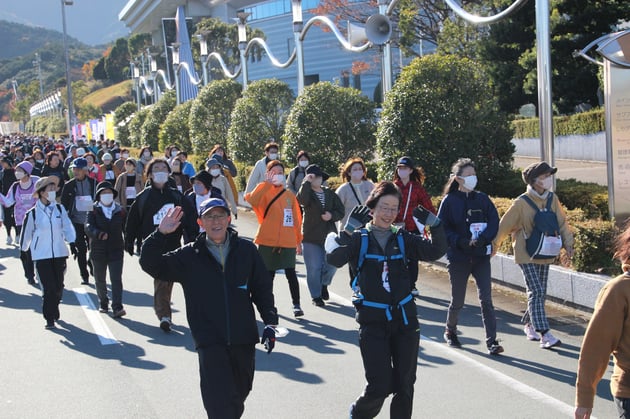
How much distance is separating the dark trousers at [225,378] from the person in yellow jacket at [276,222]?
4.47 metres

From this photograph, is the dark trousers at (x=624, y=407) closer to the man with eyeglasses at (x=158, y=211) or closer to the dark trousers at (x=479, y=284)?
the dark trousers at (x=479, y=284)

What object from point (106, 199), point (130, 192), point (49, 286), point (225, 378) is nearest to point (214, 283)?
point (225, 378)

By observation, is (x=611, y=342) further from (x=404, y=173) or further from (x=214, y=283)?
Result: (x=404, y=173)

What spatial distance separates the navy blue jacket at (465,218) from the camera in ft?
24.5

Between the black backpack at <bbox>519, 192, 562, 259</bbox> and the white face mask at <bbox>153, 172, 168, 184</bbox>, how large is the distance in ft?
11.8

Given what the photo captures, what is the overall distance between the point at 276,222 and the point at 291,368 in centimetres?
235

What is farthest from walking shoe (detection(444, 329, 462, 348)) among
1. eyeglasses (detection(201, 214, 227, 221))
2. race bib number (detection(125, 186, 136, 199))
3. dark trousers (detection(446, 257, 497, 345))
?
race bib number (detection(125, 186, 136, 199))

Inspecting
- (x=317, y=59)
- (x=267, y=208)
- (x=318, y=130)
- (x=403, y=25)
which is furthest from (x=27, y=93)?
(x=267, y=208)

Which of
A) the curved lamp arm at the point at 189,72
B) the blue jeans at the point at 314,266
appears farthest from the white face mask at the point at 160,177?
the curved lamp arm at the point at 189,72

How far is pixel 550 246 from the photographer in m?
7.55

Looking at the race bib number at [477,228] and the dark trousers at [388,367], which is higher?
the race bib number at [477,228]

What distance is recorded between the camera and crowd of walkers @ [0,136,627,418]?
15.8ft

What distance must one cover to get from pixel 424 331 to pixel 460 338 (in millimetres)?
480

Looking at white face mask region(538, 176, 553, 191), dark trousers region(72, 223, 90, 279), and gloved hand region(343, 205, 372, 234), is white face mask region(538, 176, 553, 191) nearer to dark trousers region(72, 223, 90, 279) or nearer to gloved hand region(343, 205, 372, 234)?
gloved hand region(343, 205, 372, 234)
